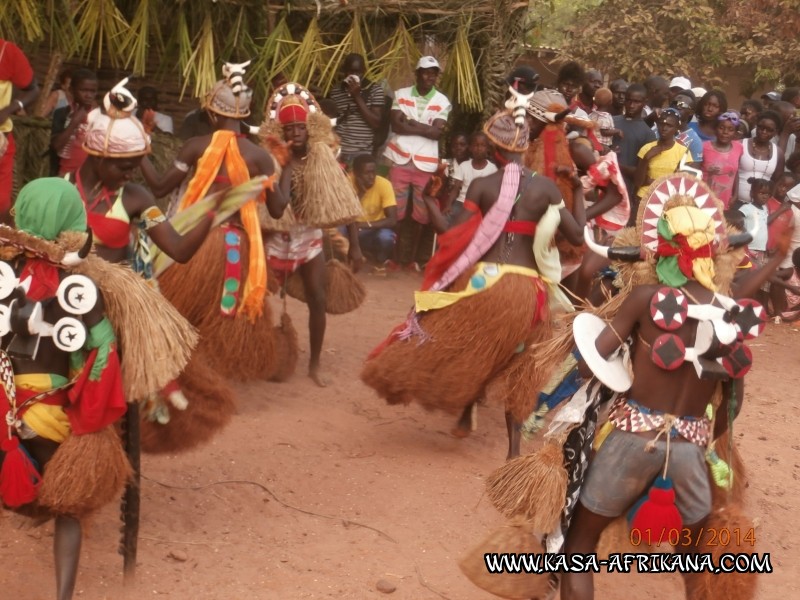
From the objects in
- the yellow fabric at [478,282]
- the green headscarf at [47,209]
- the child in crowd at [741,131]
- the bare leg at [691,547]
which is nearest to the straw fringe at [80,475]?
the green headscarf at [47,209]

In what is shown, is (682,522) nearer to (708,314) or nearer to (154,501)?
(708,314)

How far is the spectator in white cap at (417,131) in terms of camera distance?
31.9 ft

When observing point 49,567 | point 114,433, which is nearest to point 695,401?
point 114,433

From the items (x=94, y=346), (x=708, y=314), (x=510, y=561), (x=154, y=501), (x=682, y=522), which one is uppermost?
(x=708, y=314)

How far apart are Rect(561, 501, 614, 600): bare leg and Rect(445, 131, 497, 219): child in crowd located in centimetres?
578

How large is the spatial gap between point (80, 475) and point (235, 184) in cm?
275

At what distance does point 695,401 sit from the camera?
3.80m

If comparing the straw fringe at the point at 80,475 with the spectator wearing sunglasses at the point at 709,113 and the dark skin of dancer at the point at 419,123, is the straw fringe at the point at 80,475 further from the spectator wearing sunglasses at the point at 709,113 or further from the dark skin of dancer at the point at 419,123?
the spectator wearing sunglasses at the point at 709,113

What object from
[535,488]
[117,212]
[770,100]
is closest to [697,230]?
[535,488]

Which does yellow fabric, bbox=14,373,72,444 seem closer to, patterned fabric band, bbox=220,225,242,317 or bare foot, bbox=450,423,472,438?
patterned fabric band, bbox=220,225,242,317

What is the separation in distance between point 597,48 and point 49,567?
11.7 m

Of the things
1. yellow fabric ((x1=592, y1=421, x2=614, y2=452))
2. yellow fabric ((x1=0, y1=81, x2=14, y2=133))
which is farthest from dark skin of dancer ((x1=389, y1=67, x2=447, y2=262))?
yellow fabric ((x1=592, y1=421, x2=614, y2=452))

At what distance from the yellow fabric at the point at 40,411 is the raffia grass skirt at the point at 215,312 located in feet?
7.85

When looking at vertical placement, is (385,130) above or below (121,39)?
below
